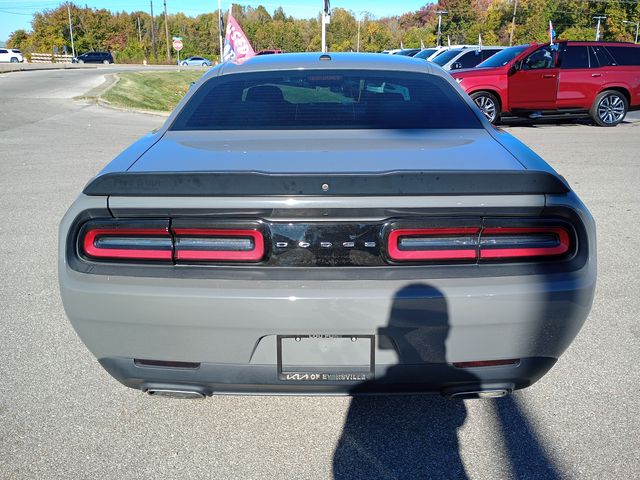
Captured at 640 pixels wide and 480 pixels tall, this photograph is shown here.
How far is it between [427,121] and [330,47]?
81215mm

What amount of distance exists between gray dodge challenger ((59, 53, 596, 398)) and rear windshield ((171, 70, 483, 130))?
0.83 metres

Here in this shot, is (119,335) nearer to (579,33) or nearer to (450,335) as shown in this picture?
(450,335)

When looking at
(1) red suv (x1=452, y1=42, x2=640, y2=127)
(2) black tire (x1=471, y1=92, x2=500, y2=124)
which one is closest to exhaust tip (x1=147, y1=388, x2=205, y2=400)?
(1) red suv (x1=452, y1=42, x2=640, y2=127)

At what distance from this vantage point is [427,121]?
3.18m

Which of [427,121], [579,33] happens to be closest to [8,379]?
[427,121]

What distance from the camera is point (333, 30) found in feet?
277

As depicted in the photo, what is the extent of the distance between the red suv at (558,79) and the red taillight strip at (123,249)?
1221 centimetres

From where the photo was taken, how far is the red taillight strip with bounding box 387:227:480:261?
7.17ft

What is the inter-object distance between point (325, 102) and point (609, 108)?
12.9 metres

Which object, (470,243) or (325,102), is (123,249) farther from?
(325,102)

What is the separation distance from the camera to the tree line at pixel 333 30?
229 ft

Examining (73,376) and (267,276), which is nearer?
(267,276)

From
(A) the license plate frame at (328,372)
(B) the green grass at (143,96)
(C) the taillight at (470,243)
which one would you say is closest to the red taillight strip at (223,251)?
(A) the license plate frame at (328,372)

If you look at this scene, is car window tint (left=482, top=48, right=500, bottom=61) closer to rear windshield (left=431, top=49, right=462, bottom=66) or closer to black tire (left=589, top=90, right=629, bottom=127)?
rear windshield (left=431, top=49, right=462, bottom=66)
